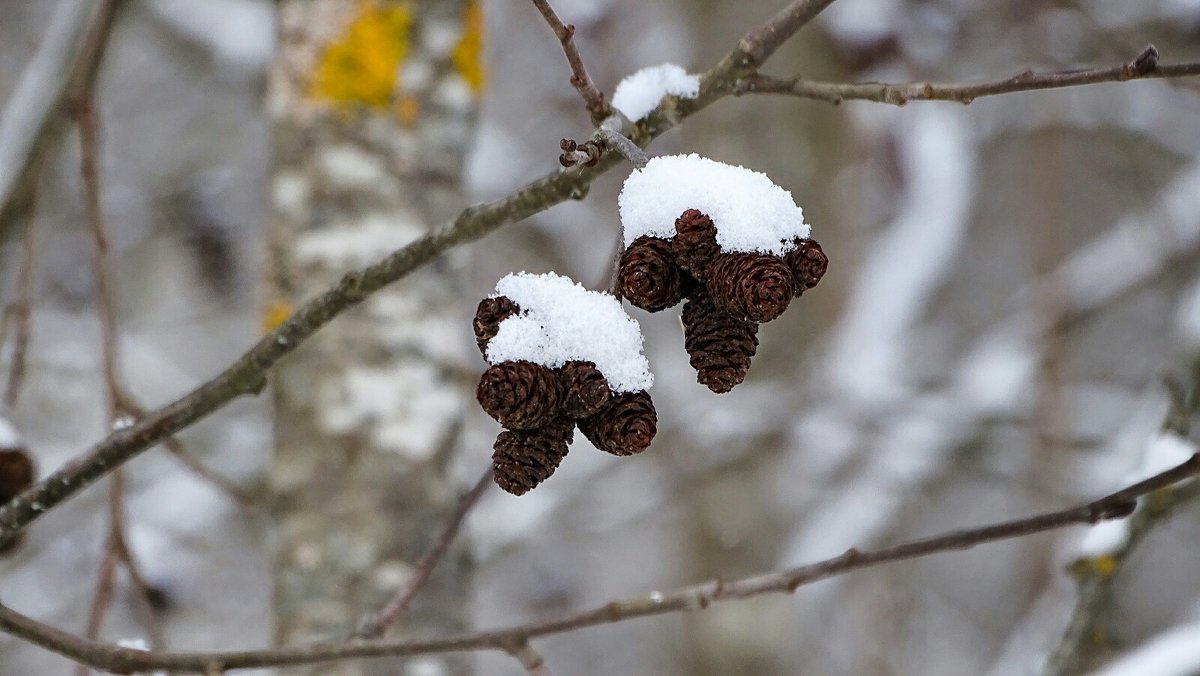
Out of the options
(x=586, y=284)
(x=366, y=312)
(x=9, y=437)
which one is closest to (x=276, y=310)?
(x=366, y=312)

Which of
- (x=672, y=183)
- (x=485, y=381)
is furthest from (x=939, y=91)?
(x=485, y=381)

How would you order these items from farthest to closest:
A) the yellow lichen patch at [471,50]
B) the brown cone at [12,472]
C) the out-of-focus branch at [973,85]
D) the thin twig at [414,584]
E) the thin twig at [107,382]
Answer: the yellow lichen patch at [471,50]
the thin twig at [107,382]
the brown cone at [12,472]
the thin twig at [414,584]
the out-of-focus branch at [973,85]

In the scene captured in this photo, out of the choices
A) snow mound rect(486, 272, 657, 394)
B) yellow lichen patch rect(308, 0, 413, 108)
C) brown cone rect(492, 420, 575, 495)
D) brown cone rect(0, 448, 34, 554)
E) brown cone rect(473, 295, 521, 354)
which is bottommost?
brown cone rect(492, 420, 575, 495)

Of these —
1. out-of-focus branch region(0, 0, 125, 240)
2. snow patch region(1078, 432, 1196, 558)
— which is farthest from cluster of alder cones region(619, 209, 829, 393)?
out-of-focus branch region(0, 0, 125, 240)

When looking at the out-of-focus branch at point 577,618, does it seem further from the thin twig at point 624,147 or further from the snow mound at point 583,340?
the thin twig at point 624,147

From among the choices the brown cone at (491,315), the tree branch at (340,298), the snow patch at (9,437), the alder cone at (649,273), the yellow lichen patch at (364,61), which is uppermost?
the yellow lichen patch at (364,61)

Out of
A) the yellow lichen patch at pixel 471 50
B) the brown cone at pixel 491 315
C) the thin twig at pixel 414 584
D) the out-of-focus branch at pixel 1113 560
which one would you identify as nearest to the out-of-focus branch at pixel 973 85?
the brown cone at pixel 491 315

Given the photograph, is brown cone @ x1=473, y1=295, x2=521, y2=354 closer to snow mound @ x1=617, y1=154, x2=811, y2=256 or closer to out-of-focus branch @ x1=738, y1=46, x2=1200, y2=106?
snow mound @ x1=617, y1=154, x2=811, y2=256

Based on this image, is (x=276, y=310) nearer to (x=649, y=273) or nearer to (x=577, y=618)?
(x=577, y=618)
